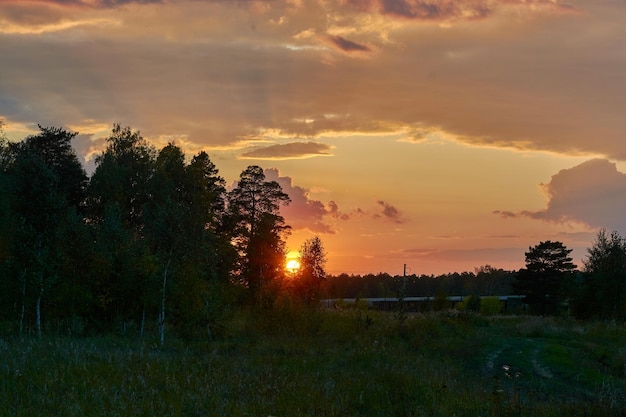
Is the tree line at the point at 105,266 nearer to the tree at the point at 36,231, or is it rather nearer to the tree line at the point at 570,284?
the tree at the point at 36,231

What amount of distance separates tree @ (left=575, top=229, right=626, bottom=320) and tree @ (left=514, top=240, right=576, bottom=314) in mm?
21830

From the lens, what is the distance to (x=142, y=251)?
37219 mm

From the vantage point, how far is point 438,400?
1445 centimetres

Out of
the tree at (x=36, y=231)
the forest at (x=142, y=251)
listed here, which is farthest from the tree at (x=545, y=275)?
the tree at (x=36, y=231)

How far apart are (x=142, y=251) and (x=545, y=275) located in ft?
236

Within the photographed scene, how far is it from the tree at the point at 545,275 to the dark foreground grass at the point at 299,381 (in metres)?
60.2

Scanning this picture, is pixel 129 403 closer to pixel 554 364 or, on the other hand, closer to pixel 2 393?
pixel 2 393

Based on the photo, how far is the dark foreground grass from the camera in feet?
39.3

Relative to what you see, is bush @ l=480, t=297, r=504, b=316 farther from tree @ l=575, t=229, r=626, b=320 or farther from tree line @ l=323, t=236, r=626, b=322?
tree @ l=575, t=229, r=626, b=320

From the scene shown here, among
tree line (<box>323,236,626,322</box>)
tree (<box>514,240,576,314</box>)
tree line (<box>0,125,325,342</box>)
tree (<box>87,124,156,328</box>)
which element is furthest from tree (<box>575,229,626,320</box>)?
tree (<box>87,124,156,328</box>)

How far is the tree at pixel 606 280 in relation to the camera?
6169 centimetres

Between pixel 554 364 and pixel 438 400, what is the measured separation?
653 inches

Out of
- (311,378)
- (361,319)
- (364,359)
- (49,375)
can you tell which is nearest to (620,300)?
(361,319)

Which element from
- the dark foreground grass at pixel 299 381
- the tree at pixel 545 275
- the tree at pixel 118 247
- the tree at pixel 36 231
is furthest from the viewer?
the tree at pixel 545 275
